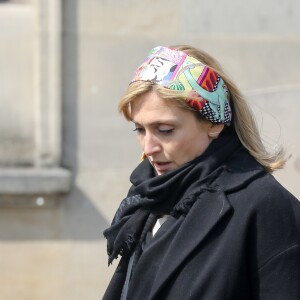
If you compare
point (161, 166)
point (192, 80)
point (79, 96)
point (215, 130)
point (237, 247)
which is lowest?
point (79, 96)

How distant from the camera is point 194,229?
2320 mm

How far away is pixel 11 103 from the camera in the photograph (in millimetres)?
5469

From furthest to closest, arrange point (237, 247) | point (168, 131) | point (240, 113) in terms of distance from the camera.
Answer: point (240, 113), point (168, 131), point (237, 247)

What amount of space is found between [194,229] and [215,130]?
0.91 feet

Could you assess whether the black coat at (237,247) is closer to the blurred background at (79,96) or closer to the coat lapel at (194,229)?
the coat lapel at (194,229)

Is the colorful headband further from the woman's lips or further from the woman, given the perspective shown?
the woman's lips

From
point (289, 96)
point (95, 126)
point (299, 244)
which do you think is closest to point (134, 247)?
point (299, 244)

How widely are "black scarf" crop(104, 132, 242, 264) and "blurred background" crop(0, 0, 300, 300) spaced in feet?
9.32

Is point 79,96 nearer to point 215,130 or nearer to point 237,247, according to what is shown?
point 215,130

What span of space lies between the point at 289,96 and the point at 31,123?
5.54 feet

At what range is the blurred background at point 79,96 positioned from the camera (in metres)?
5.35

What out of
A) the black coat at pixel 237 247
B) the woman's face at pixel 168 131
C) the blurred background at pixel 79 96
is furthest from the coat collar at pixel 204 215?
the blurred background at pixel 79 96

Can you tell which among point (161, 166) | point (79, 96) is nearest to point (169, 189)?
point (161, 166)

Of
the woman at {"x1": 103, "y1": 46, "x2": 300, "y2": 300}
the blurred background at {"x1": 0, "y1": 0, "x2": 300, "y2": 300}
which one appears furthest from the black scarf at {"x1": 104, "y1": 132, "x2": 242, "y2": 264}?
the blurred background at {"x1": 0, "y1": 0, "x2": 300, "y2": 300}
